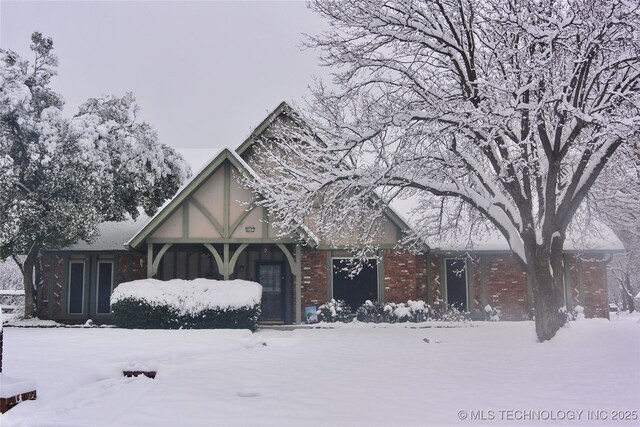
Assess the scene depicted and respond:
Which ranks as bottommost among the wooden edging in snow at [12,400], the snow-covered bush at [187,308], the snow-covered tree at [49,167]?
the wooden edging in snow at [12,400]

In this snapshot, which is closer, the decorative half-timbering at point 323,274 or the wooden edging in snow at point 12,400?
the wooden edging in snow at point 12,400

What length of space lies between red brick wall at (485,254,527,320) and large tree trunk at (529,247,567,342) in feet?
24.8

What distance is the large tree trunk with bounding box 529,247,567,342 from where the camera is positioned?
38.1 ft

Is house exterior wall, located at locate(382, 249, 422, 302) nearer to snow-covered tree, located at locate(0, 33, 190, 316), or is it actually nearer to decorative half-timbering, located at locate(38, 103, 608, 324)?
decorative half-timbering, located at locate(38, 103, 608, 324)

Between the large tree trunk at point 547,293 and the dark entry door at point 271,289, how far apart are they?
964cm

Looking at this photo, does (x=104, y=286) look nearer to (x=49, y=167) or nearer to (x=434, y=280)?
(x=49, y=167)

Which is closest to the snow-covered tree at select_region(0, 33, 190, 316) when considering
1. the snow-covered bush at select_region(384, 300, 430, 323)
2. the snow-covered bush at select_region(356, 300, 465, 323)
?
the snow-covered bush at select_region(356, 300, 465, 323)

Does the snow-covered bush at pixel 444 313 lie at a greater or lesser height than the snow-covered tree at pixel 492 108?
lesser

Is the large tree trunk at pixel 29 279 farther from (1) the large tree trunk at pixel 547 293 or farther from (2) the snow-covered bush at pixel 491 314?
(1) the large tree trunk at pixel 547 293

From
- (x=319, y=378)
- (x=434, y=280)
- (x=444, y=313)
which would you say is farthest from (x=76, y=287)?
(x=319, y=378)

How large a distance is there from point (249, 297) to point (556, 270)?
7718 mm

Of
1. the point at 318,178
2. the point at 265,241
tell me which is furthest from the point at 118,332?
the point at 318,178

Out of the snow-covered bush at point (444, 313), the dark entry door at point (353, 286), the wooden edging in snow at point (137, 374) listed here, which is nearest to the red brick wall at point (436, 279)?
the snow-covered bush at point (444, 313)

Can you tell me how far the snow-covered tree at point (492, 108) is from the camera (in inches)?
387
